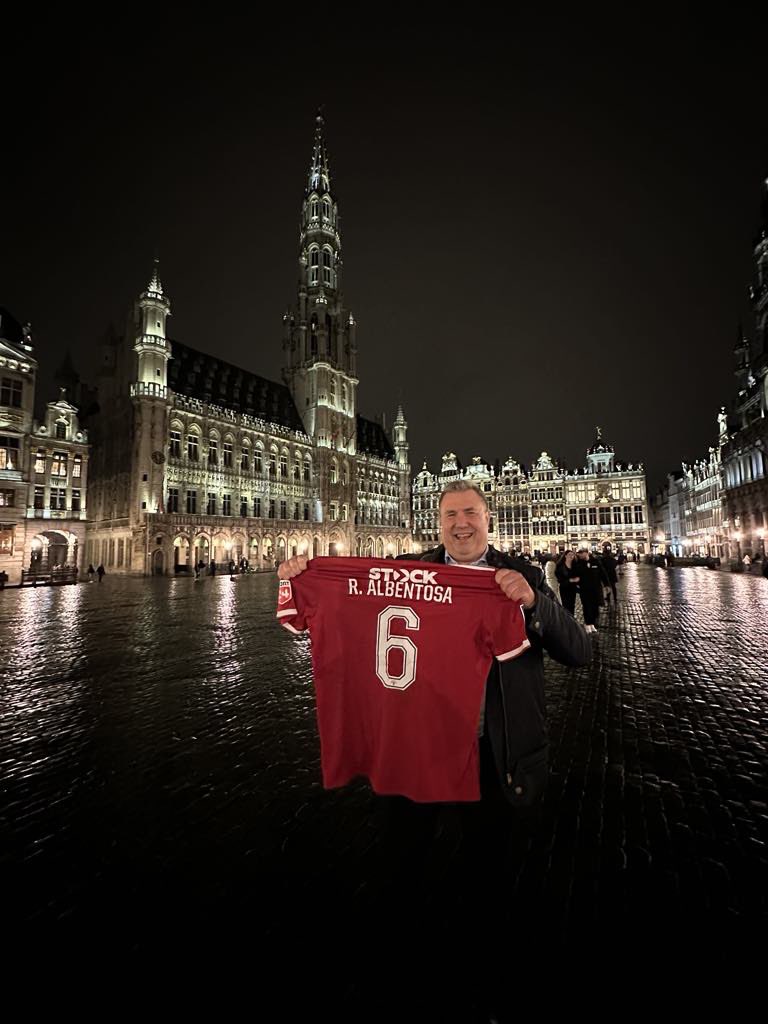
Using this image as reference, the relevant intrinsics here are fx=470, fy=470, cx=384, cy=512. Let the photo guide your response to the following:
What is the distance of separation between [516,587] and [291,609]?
1.44 metres

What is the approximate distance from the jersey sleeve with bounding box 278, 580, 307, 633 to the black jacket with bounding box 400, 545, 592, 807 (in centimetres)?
122

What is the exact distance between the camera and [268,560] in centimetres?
5597

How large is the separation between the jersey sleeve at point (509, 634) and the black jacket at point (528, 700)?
0.06 meters

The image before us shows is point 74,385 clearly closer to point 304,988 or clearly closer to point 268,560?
point 268,560

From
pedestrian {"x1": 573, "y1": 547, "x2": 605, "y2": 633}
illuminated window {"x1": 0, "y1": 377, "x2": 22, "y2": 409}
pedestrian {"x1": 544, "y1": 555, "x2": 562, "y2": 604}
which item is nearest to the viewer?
pedestrian {"x1": 544, "y1": 555, "x2": 562, "y2": 604}

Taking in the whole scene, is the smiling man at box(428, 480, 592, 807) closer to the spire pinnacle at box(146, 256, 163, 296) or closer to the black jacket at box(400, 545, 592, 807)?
the black jacket at box(400, 545, 592, 807)

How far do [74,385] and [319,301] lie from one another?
3502 cm

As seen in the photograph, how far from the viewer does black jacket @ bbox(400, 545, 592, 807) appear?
2.23 m

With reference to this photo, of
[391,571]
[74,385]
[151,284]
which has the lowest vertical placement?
[391,571]

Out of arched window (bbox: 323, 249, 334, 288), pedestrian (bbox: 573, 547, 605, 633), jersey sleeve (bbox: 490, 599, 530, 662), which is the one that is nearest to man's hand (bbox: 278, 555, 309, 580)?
jersey sleeve (bbox: 490, 599, 530, 662)

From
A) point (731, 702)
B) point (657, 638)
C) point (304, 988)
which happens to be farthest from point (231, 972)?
point (657, 638)

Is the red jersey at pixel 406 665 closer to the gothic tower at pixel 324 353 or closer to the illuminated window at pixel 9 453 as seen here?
the illuminated window at pixel 9 453

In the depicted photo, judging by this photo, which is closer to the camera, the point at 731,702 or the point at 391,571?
the point at 391,571

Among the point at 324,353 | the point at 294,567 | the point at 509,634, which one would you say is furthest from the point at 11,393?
the point at 509,634
